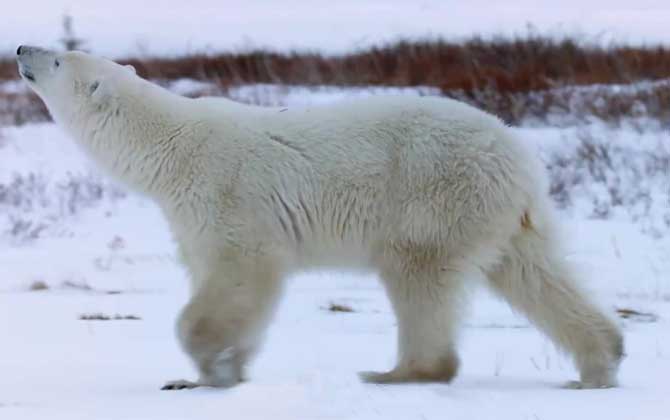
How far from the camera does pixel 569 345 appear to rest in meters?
4.68

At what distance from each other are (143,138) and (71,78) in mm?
393

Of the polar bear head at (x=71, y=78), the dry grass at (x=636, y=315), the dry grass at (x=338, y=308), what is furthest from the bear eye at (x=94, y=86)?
the dry grass at (x=636, y=315)

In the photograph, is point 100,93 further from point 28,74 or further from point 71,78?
point 28,74

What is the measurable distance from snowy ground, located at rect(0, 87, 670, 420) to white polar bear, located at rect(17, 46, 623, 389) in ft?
0.54

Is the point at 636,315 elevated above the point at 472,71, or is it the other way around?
the point at 472,71

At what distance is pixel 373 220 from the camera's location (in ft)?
15.2

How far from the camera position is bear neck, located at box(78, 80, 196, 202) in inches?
188

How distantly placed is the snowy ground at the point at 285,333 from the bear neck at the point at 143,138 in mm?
762

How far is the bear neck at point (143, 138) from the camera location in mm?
4777

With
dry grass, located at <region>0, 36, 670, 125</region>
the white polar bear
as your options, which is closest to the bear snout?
the white polar bear

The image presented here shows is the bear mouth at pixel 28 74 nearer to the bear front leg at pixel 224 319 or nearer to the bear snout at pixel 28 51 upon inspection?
the bear snout at pixel 28 51

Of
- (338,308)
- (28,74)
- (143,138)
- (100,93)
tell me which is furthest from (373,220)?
(338,308)

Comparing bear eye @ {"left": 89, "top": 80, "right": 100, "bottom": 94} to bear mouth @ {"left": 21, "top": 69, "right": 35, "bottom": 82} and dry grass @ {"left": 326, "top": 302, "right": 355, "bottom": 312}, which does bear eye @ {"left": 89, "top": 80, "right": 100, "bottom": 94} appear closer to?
bear mouth @ {"left": 21, "top": 69, "right": 35, "bottom": 82}

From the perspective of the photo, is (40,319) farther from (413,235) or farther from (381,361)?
(413,235)
